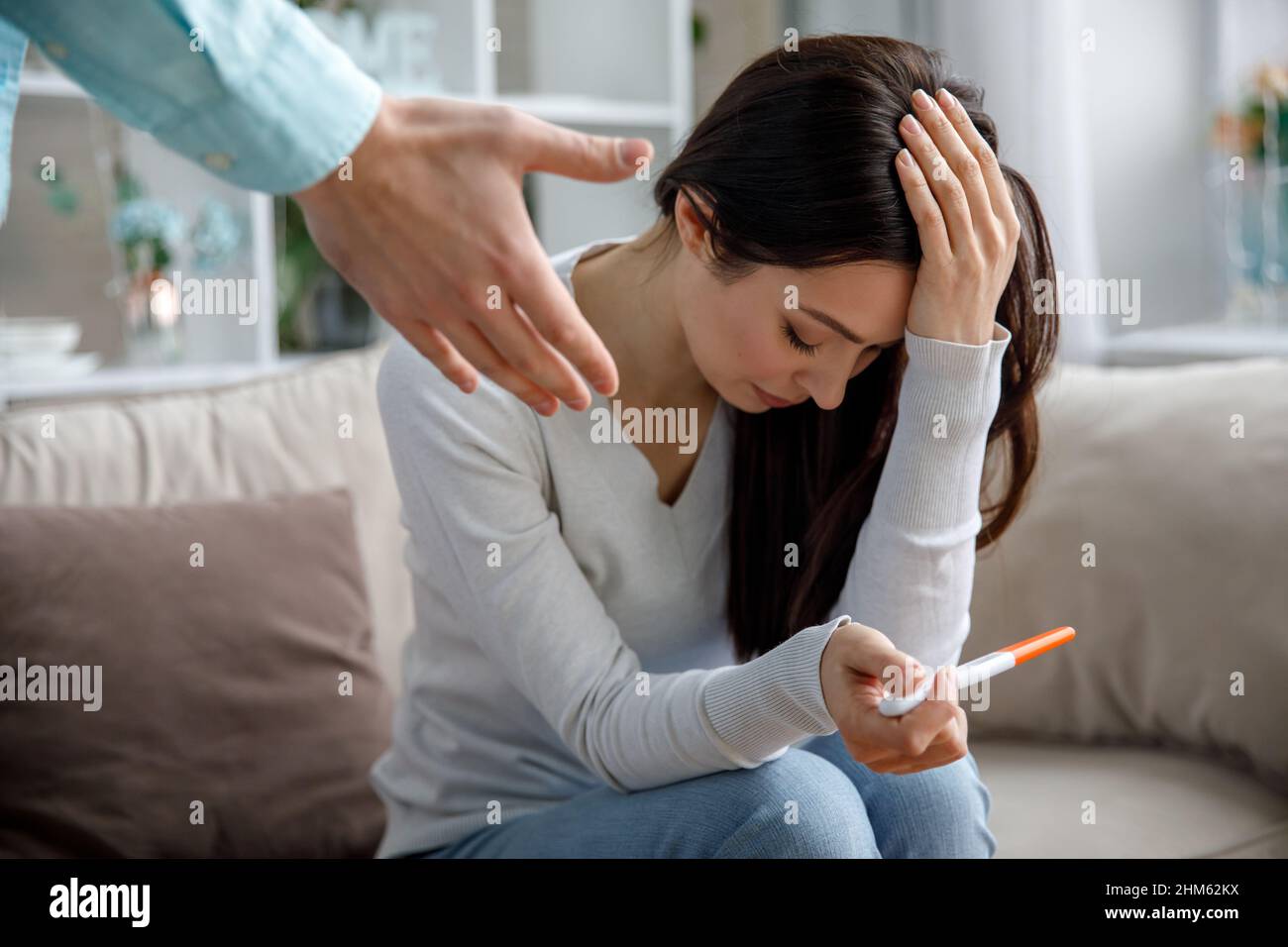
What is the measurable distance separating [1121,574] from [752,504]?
404 millimetres

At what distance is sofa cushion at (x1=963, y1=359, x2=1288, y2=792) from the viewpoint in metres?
1.02

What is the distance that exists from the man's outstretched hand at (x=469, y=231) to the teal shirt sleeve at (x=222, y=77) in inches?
0.5

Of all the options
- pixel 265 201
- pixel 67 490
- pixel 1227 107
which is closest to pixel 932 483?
pixel 67 490

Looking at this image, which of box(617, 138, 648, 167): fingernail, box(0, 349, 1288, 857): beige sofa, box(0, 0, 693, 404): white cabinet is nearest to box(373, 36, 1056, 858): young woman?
box(0, 349, 1288, 857): beige sofa

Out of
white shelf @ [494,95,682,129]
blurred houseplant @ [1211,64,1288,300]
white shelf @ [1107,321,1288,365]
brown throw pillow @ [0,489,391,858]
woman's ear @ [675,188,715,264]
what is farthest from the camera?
white shelf @ [494,95,682,129]

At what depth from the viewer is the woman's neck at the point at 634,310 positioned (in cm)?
82

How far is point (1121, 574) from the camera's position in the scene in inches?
41.6

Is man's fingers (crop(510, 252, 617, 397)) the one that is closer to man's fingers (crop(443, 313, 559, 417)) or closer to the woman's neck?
man's fingers (crop(443, 313, 559, 417))

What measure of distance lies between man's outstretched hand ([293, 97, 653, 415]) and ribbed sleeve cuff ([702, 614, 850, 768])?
11.9 inches

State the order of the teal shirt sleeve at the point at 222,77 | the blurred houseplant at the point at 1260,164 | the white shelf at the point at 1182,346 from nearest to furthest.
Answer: the teal shirt sleeve at the point at 222,77 → the white shelf at the point at 1182,346 → the blurred houseplant at the point at 1260,164

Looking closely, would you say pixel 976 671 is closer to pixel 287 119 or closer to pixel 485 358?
pixel 485 358

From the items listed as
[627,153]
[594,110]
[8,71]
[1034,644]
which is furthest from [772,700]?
[594,110]

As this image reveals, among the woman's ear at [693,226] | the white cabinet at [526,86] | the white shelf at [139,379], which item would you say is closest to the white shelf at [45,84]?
the white cabinet at [526,86]

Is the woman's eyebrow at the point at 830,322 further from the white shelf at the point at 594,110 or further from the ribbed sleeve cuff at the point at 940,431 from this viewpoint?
the white shelf at the point at 594,110
